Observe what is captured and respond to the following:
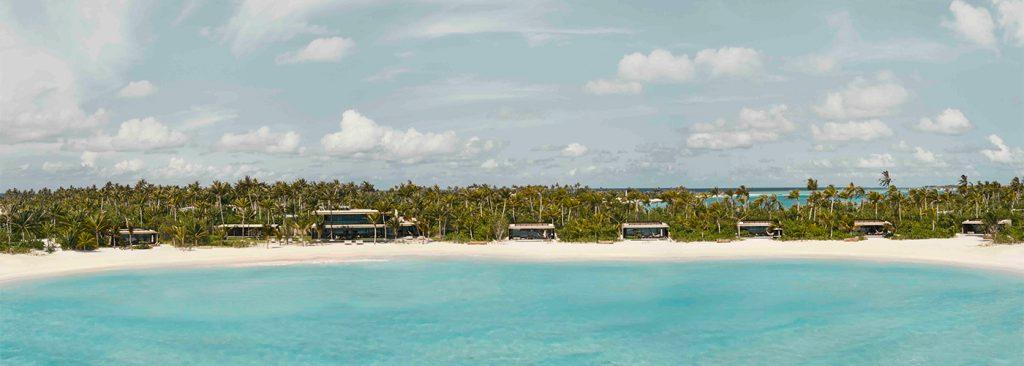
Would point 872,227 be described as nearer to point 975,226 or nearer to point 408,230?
point 975,226

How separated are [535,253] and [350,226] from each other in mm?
27842

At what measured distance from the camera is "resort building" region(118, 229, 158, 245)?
274ft

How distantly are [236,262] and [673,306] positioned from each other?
47.2 metres

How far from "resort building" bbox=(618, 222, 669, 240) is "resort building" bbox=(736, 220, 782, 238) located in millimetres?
9863

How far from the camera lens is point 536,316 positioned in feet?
156

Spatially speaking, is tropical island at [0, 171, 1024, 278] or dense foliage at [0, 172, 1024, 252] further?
dense foliage at [0, 172, 1024, 252]

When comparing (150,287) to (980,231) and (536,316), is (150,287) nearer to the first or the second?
(536,316)

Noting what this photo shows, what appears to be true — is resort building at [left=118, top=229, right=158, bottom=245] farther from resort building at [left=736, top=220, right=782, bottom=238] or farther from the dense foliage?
resort building at [left=736, top=220, right=782, bottom=238]

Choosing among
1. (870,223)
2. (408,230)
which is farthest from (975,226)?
(408,230)

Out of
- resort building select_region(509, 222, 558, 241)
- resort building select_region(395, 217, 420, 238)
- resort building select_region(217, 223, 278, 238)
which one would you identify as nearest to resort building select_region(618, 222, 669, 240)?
resort building select_region(509, 222, 558, 241)

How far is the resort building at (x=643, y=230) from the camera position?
3605 inches

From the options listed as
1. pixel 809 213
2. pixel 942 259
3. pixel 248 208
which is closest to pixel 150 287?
pixel 248 208

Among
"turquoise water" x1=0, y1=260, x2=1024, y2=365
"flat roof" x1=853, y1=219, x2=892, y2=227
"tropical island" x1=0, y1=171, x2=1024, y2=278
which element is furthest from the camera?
"flat roof" x1=853, y1=219, x2=892, y2=227

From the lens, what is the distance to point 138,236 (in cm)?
8556
